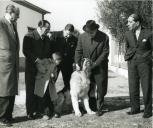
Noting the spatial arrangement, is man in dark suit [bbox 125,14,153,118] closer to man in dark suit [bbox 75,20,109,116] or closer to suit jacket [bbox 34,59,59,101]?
man in dark suit [bbox 75,20,109,116]

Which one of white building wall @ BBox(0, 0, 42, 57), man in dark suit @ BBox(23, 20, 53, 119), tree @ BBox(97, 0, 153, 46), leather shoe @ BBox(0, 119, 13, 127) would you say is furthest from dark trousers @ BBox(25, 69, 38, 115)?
white building wall @ BBox(0, 0, 42, 57)

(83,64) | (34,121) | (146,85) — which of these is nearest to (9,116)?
(34,121)

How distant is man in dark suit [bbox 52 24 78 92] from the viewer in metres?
9.28

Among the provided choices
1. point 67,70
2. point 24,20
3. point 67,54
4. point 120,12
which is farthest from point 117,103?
point 24,20

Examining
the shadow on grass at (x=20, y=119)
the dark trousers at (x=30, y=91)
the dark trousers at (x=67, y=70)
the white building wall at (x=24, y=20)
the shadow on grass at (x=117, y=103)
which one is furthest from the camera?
the white building wall at (x=24, y=20)

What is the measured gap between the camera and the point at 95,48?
29.2 ft

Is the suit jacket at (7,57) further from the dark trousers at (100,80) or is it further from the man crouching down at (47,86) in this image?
the dark trousers at (100,80)

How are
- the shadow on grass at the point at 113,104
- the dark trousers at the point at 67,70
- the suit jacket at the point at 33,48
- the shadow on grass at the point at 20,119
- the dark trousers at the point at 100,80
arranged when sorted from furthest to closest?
1. the dark trousers at the point at 67,70
2. the shadow on grass at the point at 113,104
3. the dark trousers at the point at 100,80
4. the suit jacket at the point at 33,48
5. the shadow on grass at the point at 20,119

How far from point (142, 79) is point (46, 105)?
6.98 feet

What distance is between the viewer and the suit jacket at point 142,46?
853cm

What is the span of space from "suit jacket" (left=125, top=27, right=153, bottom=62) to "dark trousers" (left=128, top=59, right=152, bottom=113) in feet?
0.39

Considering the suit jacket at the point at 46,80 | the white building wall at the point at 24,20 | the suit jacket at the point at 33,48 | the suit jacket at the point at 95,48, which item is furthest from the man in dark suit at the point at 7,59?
the white building wall at the point at 24,20

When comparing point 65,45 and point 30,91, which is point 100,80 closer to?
point 65,45

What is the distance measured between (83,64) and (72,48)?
32.0 inches
